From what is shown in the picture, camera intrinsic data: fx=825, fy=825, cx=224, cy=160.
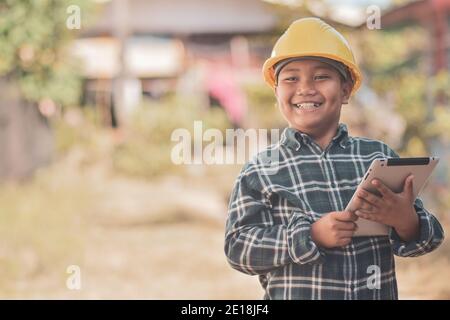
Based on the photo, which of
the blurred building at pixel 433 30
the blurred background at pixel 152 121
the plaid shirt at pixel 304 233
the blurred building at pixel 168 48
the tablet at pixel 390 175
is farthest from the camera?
the blurred building at pixel 168 48

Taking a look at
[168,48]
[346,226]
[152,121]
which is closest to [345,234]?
[346,226]

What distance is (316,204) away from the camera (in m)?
2.17

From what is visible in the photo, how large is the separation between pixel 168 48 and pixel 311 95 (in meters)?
8.06

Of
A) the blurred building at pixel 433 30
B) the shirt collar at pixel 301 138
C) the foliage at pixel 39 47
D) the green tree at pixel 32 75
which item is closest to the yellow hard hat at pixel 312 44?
the shirt collar at pixel 301 138

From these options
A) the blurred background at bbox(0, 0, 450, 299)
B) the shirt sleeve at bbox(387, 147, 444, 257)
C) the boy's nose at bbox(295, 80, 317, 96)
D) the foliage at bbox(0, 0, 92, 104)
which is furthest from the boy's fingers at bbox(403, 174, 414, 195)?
the foliage at bbox(0, 0, 92, 104)

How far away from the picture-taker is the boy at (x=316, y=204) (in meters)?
2.08

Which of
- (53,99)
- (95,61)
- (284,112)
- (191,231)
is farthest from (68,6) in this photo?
(284,112)

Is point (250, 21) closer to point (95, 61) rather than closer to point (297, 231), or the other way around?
point (95, 61)

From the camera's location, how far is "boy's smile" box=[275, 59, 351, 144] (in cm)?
221

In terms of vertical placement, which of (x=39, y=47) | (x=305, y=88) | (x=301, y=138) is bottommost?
(x=301, y=138)

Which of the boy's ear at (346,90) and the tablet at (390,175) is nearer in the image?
the tablet at (390,175)

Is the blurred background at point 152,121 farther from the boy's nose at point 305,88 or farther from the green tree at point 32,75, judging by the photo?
the boy's nose at point 305,88

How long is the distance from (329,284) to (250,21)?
26.7 feet

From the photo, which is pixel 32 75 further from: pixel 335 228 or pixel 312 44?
pixel 335 228
